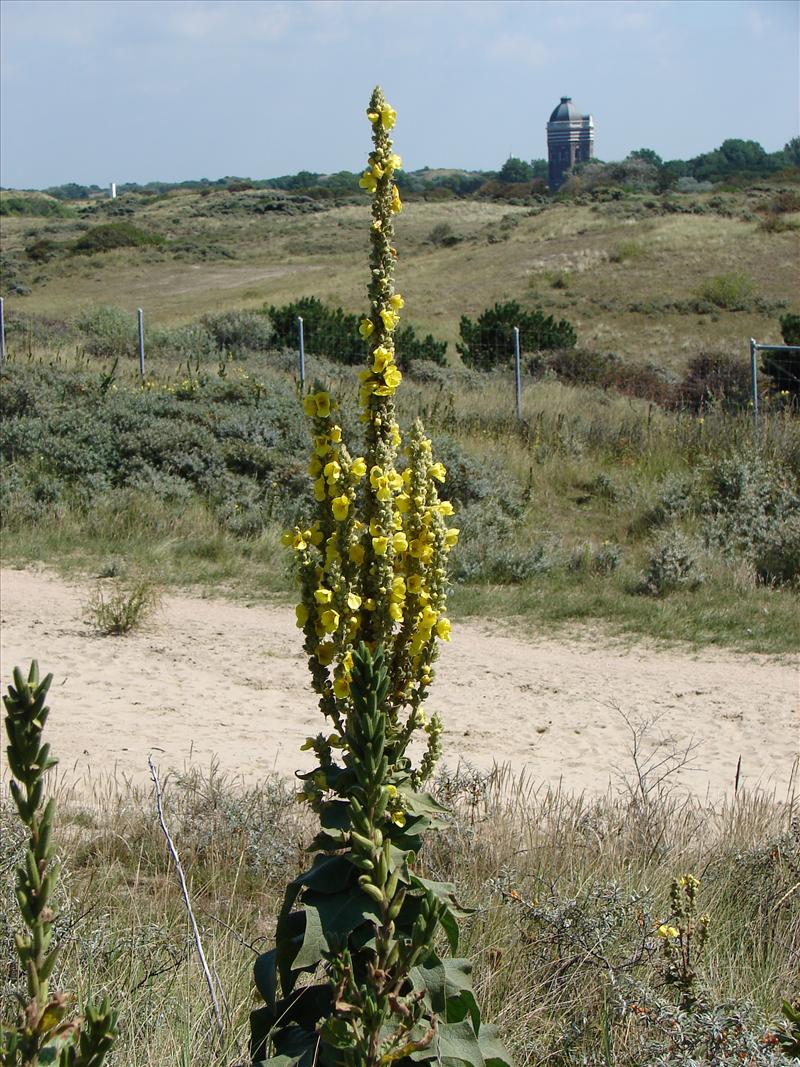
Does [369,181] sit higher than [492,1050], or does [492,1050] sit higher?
[369,181]

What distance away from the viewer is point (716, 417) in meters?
15.0

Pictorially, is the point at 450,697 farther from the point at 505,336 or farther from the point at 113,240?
the point at 113,240

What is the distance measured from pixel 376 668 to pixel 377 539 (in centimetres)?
74

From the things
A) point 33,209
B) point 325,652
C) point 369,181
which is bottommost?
point 325,652

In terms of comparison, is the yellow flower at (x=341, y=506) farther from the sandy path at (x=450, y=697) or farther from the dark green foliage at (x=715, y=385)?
the dark green foliage at (x=715, y=385)

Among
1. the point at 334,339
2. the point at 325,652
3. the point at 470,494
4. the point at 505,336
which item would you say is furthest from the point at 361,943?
the point at 505,336

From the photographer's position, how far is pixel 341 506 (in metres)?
2.94

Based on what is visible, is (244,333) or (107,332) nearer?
(107,332)

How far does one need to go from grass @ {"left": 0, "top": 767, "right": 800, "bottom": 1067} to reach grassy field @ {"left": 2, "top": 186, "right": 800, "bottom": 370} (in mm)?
24282

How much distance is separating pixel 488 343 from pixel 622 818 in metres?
23.6

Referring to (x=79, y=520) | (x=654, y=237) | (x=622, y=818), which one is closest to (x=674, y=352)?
(x=654, y=237)

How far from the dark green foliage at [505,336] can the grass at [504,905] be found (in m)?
19.8

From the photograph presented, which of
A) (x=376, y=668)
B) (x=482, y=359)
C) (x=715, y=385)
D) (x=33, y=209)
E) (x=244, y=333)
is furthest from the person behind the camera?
(x=33, y=209)

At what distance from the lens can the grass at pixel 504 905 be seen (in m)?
3.15
